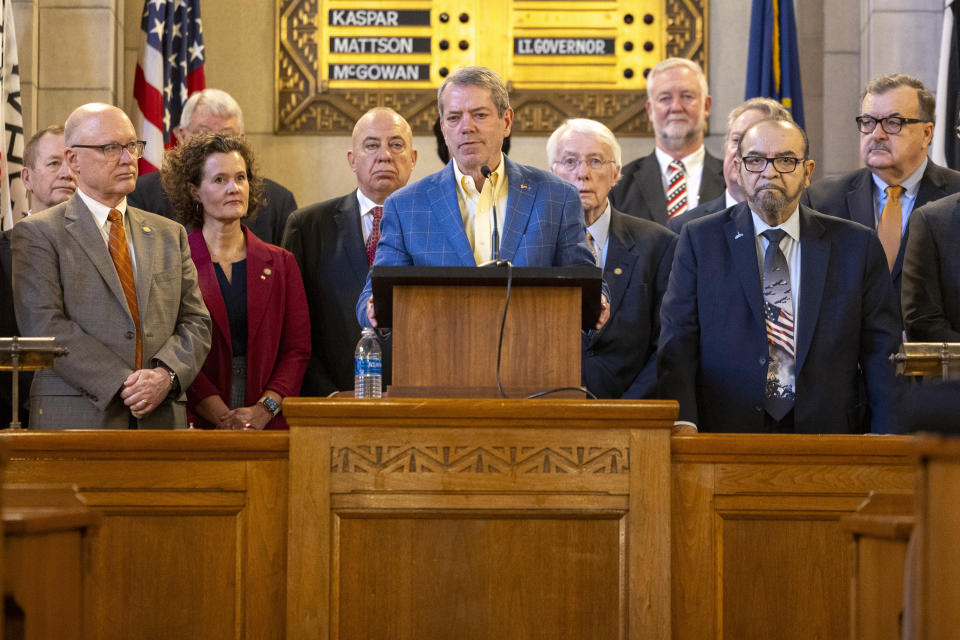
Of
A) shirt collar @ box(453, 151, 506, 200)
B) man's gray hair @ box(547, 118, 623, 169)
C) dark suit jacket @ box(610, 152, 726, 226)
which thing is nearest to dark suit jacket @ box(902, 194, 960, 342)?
man's gray hair @ box(547, 118, 623, 169)

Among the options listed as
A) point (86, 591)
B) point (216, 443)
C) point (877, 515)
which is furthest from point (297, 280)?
point (877, 515)

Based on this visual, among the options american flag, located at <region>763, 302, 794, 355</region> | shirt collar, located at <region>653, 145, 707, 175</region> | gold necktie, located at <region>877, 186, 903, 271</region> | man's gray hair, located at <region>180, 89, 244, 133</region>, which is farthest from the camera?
shirt collar, located at <region>653, 145, 707, 175</region>

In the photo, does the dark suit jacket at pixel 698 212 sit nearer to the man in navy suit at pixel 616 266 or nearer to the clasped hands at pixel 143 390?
the man in navy suit at pixel 616 266

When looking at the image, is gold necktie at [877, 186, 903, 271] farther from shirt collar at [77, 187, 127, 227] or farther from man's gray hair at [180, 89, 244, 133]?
shirt collar at [77, 187, 127, 227]

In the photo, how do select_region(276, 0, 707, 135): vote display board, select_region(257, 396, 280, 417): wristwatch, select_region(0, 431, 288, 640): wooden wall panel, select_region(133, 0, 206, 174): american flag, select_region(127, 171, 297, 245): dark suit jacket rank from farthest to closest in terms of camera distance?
select_region(276, 0, 707, 135): vote display board, select_region(133, 0, 206, 174): american flag, select_region(127, 171, 297, 245): dark suit jacket, select_region(257, 396, 280, 417): wristwatch, select_region(0, 431, 288, 640): wooden wall panel

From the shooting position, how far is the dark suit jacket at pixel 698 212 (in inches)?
191

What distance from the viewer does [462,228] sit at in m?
3.62

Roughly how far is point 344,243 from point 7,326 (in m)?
1.21

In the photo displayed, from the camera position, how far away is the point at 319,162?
6695mm

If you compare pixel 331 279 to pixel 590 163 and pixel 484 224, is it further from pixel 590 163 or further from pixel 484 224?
pixel 484 224

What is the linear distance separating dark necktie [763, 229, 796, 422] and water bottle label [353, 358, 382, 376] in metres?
1.21

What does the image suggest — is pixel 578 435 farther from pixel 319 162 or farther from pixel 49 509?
pixel 319 162

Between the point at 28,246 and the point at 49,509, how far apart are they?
6.16 ft

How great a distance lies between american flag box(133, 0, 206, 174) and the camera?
20.5 feet
